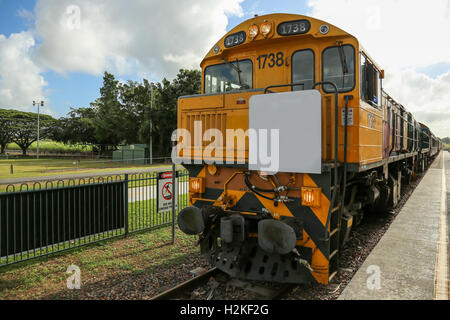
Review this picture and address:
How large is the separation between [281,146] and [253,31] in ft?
7.06

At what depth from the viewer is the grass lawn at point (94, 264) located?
4.35m

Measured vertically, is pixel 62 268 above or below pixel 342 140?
below

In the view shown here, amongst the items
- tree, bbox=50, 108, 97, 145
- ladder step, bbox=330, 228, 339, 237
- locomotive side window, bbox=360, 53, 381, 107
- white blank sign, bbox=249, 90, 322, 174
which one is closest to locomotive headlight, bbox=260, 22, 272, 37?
white blank sign, bbox=249, 90, 322, 174

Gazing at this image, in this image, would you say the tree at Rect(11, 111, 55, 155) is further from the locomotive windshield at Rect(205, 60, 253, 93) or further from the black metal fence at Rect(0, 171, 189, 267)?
the locomotive windshield at Rect(205, 60, 253, 93)

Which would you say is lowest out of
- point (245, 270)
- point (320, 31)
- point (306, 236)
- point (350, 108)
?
point (245, 270)

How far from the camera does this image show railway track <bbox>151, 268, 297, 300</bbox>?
12.7 feet

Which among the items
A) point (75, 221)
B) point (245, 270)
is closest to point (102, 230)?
point (75, 221)

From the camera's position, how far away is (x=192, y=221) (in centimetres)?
446

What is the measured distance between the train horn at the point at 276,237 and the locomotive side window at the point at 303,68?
2.32 metres

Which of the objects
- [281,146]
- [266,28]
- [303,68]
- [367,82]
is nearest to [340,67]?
[303,68]

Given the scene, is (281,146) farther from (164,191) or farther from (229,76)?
(164,191)

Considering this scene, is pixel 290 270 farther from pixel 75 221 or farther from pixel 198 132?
pixel 75 221
